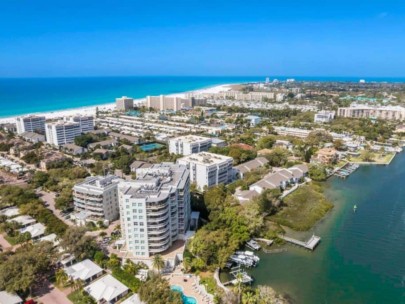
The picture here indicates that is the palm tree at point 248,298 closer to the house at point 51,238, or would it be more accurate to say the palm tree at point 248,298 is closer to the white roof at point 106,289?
the white roof at point 106,289

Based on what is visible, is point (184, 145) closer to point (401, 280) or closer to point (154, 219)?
point (154, 219)

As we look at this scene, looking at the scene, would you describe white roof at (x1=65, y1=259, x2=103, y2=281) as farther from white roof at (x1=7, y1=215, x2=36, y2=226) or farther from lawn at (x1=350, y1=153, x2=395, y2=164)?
lawn at (x1=350, y1=153, x2=395, y2=164)

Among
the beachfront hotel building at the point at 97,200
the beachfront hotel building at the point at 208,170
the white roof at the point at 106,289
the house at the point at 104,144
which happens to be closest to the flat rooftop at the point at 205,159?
the beachfront hotel building at the point at 208,170

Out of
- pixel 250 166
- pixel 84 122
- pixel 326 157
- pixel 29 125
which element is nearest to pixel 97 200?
pixel 250 166

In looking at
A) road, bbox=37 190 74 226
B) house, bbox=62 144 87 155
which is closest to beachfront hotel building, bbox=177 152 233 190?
road, bbox=37 190 74 226

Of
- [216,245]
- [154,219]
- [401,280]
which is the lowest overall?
[401,280]

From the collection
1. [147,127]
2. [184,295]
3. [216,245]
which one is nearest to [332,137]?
[147,127]

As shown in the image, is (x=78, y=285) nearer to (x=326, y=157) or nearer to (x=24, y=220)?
(x=24, y=220)
